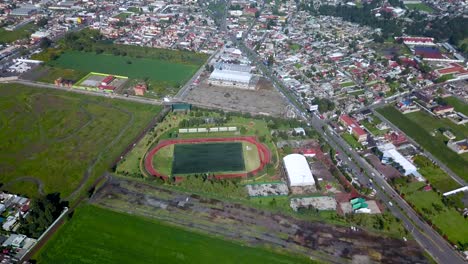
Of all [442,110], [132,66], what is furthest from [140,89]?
[442,110]

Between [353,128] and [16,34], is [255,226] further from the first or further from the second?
[16,34]

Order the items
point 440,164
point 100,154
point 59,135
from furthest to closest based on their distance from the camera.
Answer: point 59,135 → point 100,154 → point 440,164

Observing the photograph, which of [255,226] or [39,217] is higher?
[39,217]

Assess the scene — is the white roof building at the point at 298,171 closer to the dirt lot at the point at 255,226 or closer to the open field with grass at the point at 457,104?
the dirt lot at the point at 255,226

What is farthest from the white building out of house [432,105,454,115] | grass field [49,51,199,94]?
grass field [49,51,199,94]

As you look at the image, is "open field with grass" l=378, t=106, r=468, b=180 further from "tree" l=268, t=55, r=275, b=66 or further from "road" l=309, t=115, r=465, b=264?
"tree" l=268, t=55, r=275, b=66

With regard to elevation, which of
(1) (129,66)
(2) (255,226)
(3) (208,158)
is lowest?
(2) (255,226)

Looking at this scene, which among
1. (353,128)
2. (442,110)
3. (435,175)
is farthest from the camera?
(442,110)

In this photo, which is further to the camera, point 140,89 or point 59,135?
point 140,89
